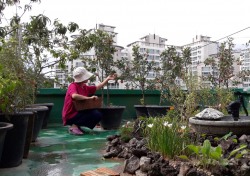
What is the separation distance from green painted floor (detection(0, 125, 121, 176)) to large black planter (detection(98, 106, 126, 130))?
0.76m

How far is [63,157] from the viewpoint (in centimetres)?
327

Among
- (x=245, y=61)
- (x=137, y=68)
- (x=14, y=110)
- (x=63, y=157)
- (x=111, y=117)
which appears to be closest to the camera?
(x=14, y=110)

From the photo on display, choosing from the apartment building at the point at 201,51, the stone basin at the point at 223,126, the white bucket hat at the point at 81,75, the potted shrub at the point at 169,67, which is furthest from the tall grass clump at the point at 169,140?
the apartment building at the point at 201,51

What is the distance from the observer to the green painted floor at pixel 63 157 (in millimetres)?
2689

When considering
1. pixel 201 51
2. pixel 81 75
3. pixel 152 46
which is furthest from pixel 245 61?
pixel 81 75

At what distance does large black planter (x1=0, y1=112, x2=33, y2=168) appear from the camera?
279 cm

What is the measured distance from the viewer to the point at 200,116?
11.4 ft

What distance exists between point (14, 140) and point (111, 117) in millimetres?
2857

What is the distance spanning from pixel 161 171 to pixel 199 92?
2.83 m

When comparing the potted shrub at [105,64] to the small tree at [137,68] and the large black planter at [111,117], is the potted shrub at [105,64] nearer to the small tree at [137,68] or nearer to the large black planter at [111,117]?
the large black planter at [111,117]

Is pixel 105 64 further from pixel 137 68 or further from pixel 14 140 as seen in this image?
pixel 14 140

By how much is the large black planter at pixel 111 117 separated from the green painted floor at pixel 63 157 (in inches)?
29.8

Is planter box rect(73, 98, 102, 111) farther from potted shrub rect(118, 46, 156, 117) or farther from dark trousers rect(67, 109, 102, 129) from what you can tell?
potted shrub rect(118, 46, 156, 117)

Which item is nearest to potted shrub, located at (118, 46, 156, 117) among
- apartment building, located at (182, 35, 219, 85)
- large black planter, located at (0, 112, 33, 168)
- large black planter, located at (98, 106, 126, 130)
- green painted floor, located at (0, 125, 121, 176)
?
apartment building, located at (182, 35, 219, 85)
